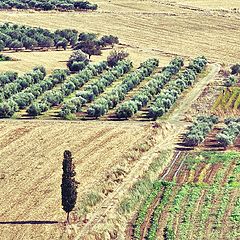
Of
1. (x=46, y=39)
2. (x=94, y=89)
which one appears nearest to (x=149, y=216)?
(x=94, y=89)

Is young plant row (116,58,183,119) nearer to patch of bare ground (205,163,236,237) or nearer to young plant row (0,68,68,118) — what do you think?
young plant row (0,68,68,118)

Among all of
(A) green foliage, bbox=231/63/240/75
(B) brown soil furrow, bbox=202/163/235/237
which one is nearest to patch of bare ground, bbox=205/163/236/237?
(B) brown soil furrow, bbox=202/163/235/237

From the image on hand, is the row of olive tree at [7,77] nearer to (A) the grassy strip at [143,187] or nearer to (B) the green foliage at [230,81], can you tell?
(B) the green foliage at [230,81]

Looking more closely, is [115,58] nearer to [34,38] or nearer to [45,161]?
[34,38]

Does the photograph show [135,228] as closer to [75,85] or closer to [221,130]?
[221,130]

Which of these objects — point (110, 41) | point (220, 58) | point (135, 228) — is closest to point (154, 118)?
point (135, 228)
